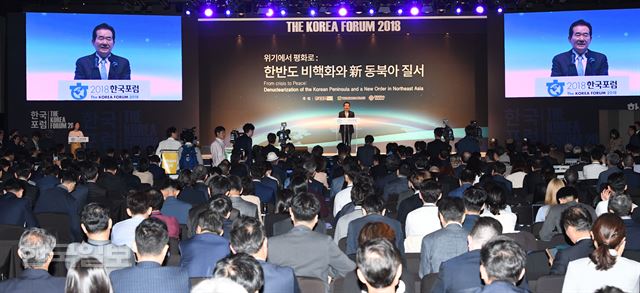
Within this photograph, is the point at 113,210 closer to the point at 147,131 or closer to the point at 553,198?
the point at 553,198

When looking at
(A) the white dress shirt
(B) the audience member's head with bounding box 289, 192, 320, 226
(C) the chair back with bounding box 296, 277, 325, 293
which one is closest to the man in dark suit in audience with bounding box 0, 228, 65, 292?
(C) the chair back with bounding box 296, 277, 325, 293

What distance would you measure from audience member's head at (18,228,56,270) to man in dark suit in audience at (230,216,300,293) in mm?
959

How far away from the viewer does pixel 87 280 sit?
355cm

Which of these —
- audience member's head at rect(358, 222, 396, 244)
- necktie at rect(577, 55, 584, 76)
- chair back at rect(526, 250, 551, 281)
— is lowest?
chair back at rect(526, 250, 551, 281)

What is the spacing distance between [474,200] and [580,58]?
47.0 feet

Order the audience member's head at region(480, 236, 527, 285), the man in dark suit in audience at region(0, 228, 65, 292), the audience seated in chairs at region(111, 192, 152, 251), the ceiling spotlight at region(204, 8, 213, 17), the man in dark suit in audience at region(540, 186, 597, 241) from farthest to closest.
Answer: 1. the ceiling spotlight at region(204, 8, 213, 17)
2. the man in dark suit in audience at region(540, 186, 597, 241)
3. the audience seated in chairs at region(111, 192, 152, 251)
4. the man in dark suit in audience at region(0, 228, 65, 292)
5. the audience member's head at region(480, 236, 527, 285)

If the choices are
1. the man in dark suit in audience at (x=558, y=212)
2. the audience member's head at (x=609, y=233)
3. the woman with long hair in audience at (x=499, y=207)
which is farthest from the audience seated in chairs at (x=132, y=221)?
the audience member's head at (x=609, y=233)

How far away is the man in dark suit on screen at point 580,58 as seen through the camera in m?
20.1

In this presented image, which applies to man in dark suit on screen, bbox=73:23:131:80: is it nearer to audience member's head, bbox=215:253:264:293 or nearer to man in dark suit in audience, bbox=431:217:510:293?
man in dark suit in audience, bbox=431:217:510:293

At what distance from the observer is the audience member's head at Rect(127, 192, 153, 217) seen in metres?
7.02

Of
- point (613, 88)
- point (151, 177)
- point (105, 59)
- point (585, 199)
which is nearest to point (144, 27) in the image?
point (105, 59)

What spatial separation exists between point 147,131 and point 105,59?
6.13ft

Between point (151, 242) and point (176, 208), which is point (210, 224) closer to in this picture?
point (151, 242)

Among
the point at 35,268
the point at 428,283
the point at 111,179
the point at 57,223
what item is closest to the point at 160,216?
the point at 57,223
